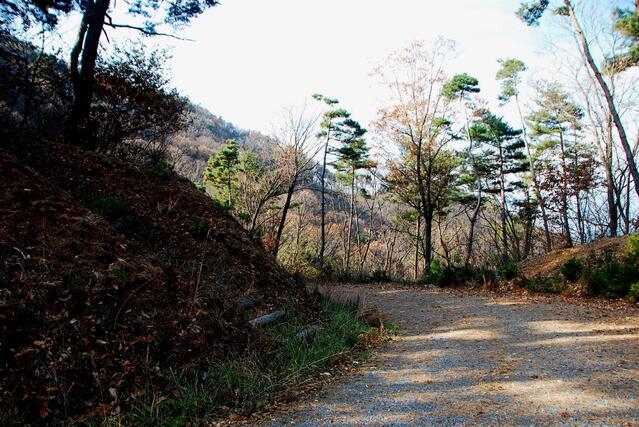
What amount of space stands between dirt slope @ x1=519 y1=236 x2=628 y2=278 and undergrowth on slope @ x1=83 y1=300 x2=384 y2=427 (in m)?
6.87

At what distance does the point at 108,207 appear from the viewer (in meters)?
5.19

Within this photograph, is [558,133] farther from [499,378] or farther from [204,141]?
[204,141]

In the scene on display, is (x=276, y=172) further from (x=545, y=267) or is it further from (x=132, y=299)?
(x=132, y=299)

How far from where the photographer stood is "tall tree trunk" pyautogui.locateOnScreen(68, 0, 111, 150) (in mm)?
7473

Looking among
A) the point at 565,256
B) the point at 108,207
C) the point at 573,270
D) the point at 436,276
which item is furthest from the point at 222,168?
the point at 573,270

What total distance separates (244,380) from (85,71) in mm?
7347

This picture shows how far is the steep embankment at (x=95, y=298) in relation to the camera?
8.68ft

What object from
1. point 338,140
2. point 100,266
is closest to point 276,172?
point 338,140

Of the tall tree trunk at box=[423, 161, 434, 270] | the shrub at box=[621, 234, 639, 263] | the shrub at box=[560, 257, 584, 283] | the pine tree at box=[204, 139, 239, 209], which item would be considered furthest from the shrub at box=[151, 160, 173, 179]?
the pine tree at box=[204, 139, 239, 209]

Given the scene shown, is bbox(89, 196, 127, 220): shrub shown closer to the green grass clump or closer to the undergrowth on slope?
the green grass clump

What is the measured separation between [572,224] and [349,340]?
16613mm

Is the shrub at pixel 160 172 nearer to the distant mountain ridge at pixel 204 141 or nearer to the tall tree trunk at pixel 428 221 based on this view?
the tall tree trunk at pixel 428 221

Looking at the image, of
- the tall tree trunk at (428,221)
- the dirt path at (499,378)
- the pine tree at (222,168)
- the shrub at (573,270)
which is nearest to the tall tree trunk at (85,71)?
the dirt path at (499,378)

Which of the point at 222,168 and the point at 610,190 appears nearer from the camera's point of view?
the point at 610,190
